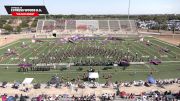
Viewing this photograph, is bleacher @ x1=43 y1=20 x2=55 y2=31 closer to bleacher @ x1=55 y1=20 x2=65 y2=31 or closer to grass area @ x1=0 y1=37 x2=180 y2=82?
bleacher @ x1=55 y1=20 x2=65 y2=31

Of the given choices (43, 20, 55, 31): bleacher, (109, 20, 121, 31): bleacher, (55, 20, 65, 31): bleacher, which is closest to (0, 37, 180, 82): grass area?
(43, 20, 55, 31): bleacher

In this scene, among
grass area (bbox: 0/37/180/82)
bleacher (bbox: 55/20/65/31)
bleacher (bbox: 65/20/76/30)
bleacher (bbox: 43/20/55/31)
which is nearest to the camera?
grass area (bbox: 0/37/180/82)

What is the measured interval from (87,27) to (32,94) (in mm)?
70333

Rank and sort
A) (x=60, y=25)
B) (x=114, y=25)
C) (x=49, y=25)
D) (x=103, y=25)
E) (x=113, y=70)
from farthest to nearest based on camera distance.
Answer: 1. (x=103, y=25)
2. (x=60, y=25)
3. (x=114, y=25)
4. (x=49, y=25)
5. (x=113, y=70)

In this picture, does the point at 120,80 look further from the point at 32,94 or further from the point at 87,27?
the point at 87,27

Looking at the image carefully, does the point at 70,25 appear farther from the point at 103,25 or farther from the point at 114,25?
the point at 114,25

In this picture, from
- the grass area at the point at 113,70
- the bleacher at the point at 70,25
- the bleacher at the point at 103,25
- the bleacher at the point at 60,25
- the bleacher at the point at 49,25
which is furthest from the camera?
the bleacher at the point at 70,25

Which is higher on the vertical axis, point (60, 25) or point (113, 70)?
point (60, 25)

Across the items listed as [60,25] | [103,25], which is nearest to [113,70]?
[103,25]

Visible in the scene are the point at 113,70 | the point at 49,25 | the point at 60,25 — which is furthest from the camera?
the point at 60,25

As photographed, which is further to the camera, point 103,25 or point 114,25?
point 103,25

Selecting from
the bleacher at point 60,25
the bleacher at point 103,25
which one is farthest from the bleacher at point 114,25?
the bleacher at point 60,25

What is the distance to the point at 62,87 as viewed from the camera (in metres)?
37.8

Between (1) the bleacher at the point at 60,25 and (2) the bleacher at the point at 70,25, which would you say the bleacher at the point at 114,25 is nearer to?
(2) the bleacher at the point at 70,25
